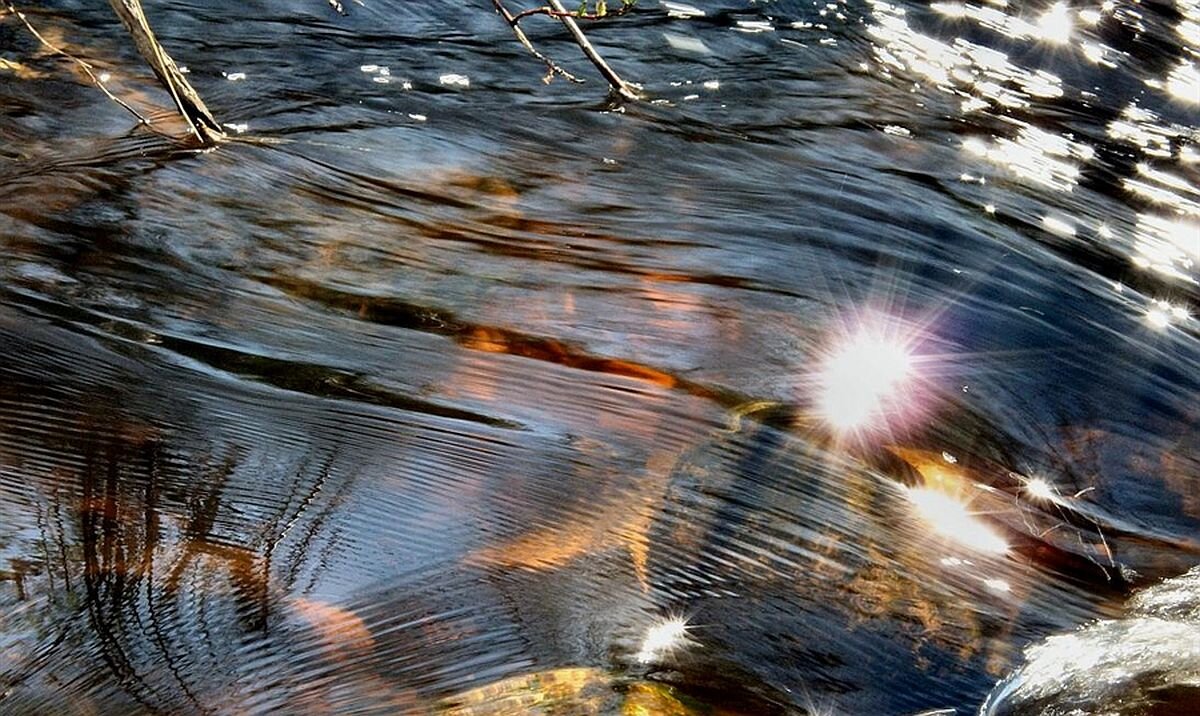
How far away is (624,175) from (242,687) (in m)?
2.81

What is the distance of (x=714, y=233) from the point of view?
4.17 m

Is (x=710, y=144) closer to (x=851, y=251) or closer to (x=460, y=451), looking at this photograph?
(x=851, y=251)

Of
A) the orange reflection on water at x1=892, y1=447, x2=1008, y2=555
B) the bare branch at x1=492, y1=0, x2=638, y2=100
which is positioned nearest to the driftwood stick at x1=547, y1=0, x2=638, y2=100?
the bare branch at x1=492, y1=0, x2=638, y2=100

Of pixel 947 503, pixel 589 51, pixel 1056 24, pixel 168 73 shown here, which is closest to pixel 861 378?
pixel 947 503

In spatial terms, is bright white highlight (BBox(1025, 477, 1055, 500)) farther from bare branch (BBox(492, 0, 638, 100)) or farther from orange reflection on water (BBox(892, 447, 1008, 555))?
bare branch (BBox(492, 0, 638, 100))

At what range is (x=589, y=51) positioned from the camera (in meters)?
4.15

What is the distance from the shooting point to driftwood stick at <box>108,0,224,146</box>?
3.45 metres

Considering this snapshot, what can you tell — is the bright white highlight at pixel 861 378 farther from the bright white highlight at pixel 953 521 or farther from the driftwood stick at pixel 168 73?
the driftwood stick at pixel 168 73

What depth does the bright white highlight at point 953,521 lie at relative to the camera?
2891 millimetres

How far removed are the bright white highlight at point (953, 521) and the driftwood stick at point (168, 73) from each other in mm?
2546

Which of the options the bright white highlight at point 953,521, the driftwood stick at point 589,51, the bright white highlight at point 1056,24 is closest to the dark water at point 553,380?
the bright white highlight at point 953,521

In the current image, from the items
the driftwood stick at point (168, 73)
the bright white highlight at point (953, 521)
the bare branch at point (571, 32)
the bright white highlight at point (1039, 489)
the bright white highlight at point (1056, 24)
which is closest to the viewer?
the bright white highlight at point (953, 521)

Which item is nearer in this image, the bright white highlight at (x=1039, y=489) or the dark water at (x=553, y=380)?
the dark water at (x=553, y=380)

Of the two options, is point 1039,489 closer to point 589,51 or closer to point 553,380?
point 553,380
